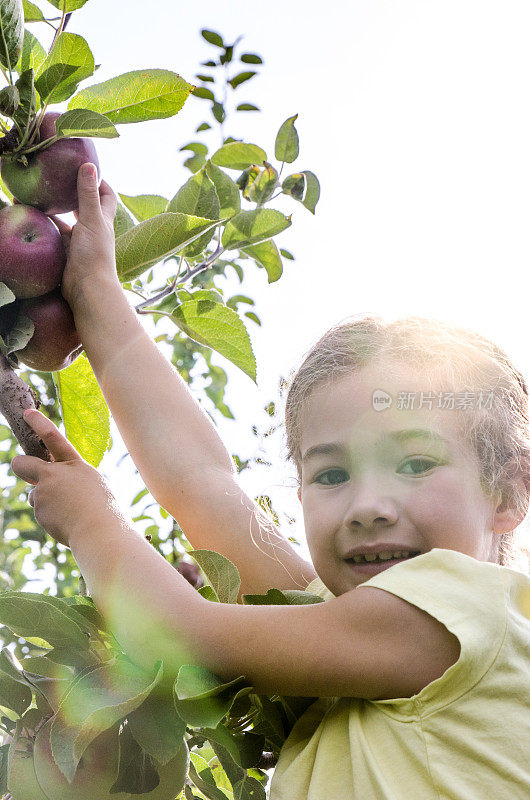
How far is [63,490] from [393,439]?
39 cm

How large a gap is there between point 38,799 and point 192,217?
72 centimetres

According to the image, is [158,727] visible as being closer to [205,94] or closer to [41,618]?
[41,618]

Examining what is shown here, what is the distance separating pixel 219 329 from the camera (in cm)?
139

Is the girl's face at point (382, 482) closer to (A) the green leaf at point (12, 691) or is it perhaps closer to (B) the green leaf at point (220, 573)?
(B) the green leaf at point (220, 573)

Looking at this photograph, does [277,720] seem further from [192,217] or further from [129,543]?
[192,217]

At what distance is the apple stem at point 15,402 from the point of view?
40.4 inches

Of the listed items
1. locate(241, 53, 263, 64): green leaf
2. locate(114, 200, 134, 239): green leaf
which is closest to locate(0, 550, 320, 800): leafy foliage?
locate(114, 200, 134, 239): green leaf

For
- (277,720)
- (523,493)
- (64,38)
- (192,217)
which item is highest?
(64,38)

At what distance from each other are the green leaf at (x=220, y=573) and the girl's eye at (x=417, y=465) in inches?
9.6

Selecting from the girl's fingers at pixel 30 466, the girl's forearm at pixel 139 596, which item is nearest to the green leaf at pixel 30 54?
the girl's fingers at pixel 30 466

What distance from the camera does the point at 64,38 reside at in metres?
1.11

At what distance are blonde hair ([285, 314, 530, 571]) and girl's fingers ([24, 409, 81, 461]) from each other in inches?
12.8

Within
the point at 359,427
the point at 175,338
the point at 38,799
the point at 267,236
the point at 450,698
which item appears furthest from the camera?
the point at 175,338

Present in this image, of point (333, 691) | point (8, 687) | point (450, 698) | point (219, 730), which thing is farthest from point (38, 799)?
point (450, 698)
